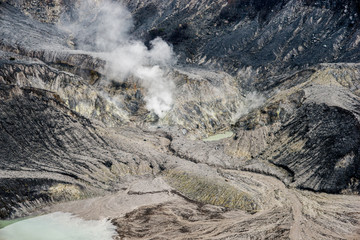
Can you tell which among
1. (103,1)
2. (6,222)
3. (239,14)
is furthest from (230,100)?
(103,1)

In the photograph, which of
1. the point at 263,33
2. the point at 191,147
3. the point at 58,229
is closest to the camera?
the point at 58,229

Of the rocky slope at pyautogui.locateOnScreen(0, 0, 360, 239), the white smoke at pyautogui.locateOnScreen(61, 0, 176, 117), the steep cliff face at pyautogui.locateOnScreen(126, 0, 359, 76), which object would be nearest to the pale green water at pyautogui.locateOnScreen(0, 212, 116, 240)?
the rocky slope at pyautogui.locateOnScreen(0, 0, 360, 239)

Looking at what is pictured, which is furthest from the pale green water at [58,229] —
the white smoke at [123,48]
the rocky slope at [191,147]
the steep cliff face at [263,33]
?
the steep cliff face at [263,33]

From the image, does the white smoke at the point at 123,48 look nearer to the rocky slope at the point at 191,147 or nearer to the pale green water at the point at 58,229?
the rocky slope at the point at 191,147

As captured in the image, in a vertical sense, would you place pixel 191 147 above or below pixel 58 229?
above

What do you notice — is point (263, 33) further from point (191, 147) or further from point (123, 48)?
point (191, 147)

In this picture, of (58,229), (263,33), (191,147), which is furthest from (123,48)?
(58,229)

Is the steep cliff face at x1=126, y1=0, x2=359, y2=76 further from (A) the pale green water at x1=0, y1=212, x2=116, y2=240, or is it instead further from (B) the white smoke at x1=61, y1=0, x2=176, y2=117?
(A) the pale green water at x1=0, y1=212, x2=116, y2=240
